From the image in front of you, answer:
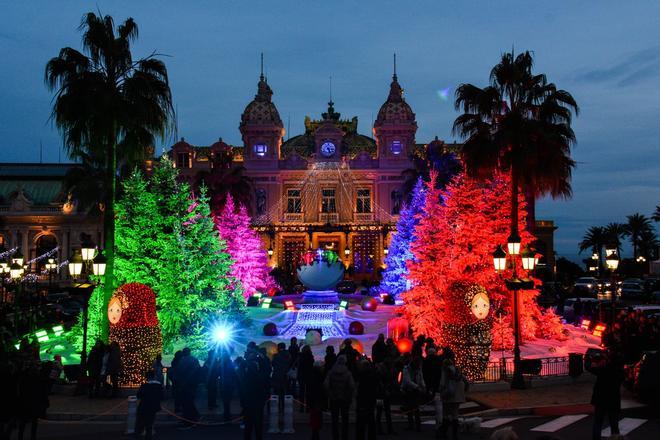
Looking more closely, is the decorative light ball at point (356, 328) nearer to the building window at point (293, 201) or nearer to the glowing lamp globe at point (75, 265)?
the glowing lamp globe at point (75, 265)

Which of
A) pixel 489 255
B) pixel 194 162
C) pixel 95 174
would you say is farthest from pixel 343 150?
pixel 489 255

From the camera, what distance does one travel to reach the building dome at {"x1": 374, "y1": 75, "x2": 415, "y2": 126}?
211 feet

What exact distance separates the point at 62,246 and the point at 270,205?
2158 centimetres

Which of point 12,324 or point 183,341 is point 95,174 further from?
point 183,341

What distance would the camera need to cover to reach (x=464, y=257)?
26.9m

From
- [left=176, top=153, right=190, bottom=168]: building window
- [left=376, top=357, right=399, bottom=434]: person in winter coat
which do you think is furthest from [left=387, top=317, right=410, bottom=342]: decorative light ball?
[left=176, top=153, right=190, bottom=168]: building window

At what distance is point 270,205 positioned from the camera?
63969 millimetres

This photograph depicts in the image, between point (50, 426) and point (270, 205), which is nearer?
point (50, 426)

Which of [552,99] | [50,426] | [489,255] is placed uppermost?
[552,99]

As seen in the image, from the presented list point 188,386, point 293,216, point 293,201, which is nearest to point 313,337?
point 188,386

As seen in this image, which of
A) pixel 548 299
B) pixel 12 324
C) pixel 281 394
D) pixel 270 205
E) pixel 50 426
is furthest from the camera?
pixel 270 205

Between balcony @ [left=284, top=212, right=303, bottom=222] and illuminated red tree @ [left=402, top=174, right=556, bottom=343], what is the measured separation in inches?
1392

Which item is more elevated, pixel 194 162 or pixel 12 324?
pixel 194 162

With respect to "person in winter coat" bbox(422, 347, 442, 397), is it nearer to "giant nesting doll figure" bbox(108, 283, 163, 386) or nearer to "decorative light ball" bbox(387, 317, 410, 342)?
"giant nesting doll figure" bbox(108, 283, 163, 386)
